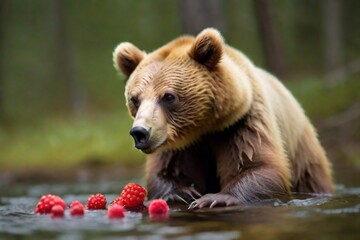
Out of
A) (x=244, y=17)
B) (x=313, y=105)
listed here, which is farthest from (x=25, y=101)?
(x=313, y=105)

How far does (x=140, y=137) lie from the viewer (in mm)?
5863

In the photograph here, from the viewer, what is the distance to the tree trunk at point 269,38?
1783 cm

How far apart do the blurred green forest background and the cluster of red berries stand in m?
10.1

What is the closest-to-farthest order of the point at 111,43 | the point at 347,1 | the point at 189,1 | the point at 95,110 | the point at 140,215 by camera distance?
the point at 140,215 < the point at 189,1 < the point at 347,1 < the point at 95,110 < the point at 111,43

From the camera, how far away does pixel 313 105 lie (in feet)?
52.4

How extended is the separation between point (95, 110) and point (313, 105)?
1931 centimetres

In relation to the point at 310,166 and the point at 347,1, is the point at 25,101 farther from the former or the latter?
the point at 310,166

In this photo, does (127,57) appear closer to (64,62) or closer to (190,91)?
(190,91)

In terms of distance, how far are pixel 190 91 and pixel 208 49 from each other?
1.48 ft

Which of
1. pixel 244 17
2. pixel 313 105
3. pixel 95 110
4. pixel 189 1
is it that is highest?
pixel 244 17

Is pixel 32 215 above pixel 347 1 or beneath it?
beneath

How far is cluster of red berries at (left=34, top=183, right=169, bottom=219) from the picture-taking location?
5305 mm

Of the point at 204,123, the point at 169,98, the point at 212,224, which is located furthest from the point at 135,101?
the point at 212,224

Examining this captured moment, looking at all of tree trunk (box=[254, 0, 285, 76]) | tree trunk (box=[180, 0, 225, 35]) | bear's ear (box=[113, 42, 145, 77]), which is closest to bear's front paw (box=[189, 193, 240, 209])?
bear's ear (box=[113, 42, 145, 77])
